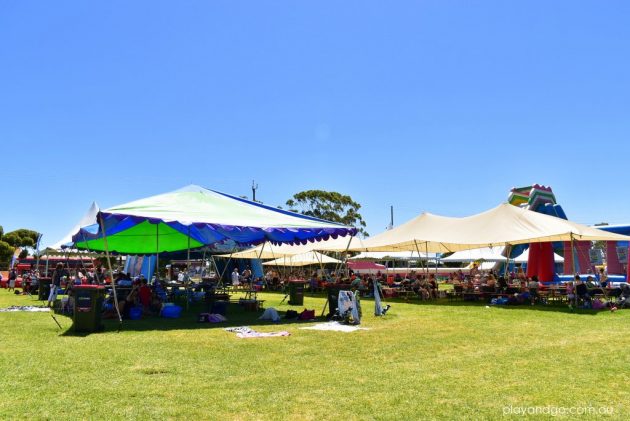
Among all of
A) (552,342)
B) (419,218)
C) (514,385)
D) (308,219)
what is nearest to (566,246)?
(419,218)

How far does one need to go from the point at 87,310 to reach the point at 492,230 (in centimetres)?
1360

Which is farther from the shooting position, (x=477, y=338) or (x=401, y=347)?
(x=477, y=338)

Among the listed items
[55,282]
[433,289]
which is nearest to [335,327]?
[433,289]

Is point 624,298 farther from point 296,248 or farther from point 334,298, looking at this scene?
point 296,248

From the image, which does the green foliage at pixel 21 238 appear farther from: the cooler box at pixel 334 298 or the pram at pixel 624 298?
the pram at pixel 624 298

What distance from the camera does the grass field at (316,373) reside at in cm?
451

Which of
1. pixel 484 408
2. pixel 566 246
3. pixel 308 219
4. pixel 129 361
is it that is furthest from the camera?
pixel 566 246

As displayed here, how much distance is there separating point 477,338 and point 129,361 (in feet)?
18.2

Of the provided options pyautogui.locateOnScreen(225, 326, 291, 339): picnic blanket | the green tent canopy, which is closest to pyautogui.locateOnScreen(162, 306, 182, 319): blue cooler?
the green tent canopy

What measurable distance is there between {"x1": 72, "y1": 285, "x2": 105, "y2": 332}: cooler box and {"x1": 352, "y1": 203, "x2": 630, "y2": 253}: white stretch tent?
12.2m

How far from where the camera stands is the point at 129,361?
260 inches

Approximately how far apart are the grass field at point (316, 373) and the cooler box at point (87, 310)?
0.43 m

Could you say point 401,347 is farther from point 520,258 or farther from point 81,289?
point 520,258

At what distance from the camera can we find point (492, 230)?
18.1 m
